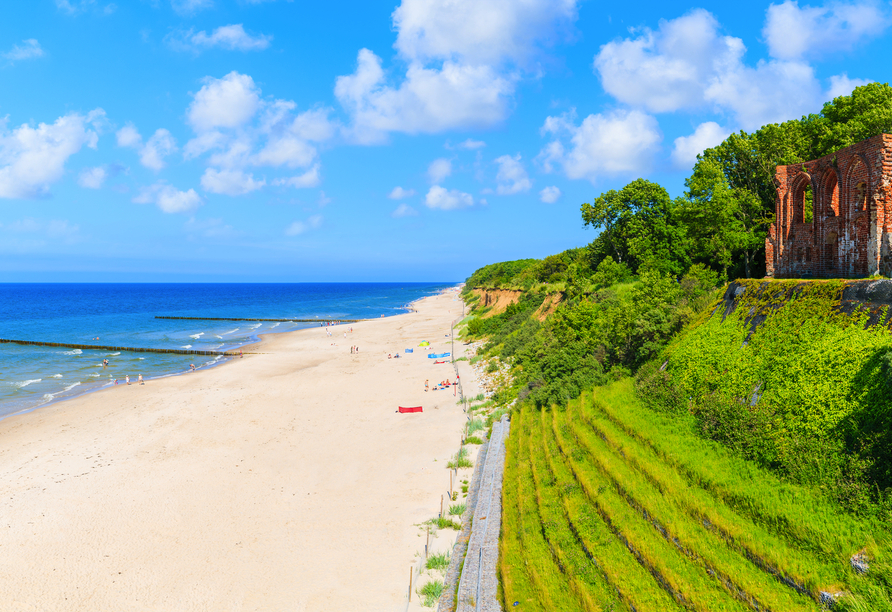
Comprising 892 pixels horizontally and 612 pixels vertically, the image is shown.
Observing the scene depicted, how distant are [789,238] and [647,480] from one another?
17.6 m

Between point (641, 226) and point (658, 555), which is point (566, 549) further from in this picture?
point (641, 226)

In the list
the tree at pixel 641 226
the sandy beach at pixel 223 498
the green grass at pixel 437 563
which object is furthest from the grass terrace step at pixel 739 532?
→ the tree at pixel 641 226

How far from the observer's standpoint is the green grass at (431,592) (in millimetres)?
13805

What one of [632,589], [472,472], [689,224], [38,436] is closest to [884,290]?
[632,589]

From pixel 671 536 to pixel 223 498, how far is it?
58.9ft

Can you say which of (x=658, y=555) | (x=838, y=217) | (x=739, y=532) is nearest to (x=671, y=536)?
(x=658, y=555)

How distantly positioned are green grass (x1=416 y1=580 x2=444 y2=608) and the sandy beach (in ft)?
1.80

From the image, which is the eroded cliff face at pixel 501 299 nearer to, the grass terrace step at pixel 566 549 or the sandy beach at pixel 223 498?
the sandy beach at pixel 223 498

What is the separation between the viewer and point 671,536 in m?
11.6

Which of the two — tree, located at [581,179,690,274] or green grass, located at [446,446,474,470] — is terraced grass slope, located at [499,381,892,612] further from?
tree, located at [581,179,690,274]

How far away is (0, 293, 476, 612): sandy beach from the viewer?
49.8 feet

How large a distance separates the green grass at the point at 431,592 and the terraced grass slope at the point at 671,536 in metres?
2.09

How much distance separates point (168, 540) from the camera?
1769 cm

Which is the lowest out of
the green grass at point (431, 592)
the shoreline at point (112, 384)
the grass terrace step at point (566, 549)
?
the green grass at point (431, 592)
